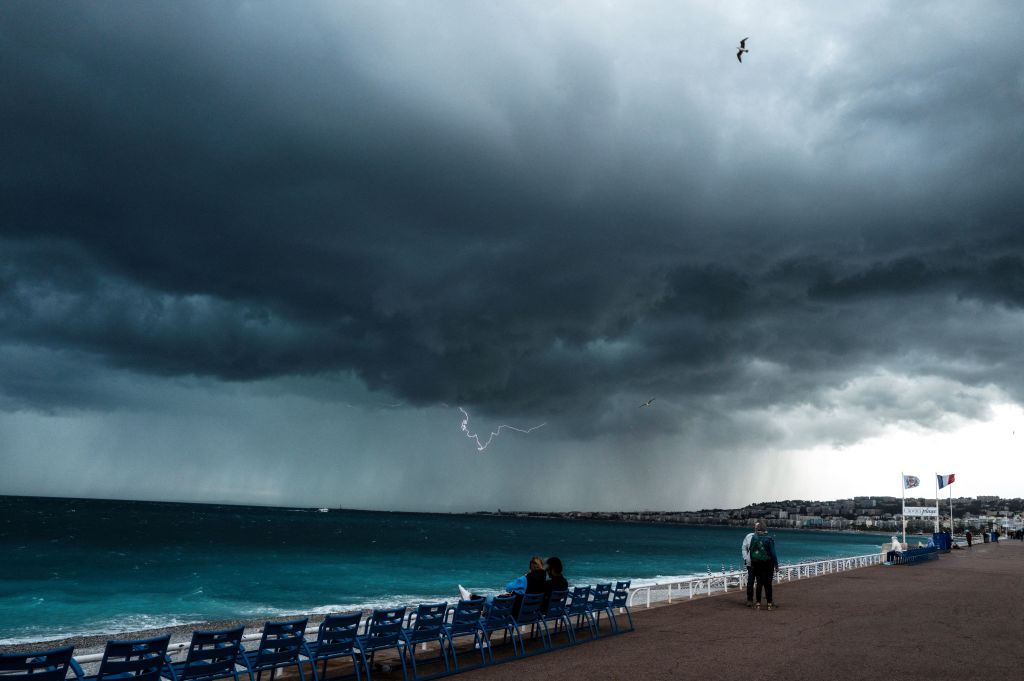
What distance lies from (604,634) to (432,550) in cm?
7761

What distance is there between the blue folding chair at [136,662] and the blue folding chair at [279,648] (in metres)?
1.04

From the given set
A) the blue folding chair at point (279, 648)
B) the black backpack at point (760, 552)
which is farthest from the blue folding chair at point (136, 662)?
the black backpack at point (760, 552)

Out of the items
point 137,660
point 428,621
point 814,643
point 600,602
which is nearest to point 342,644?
point 428,621

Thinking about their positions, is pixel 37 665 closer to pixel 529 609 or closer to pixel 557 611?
pixel 529 609

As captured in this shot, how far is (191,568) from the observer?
55156 millimetres

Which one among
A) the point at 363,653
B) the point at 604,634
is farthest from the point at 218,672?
the point at 604,634

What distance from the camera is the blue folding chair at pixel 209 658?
23.5ft

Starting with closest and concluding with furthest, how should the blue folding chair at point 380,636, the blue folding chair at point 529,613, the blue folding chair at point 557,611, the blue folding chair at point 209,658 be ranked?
the blue folding chair at point 209,658 < the blue folding chair at point 380,636 < the blue folding chair at point 529,613 < the blue folding chair at point 557,611

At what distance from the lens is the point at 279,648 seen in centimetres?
820

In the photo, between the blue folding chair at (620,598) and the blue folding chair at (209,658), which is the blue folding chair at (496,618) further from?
the blue folding chair at (209,658)

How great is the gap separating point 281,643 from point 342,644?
2.50 feet

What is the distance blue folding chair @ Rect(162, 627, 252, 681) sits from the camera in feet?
23.5

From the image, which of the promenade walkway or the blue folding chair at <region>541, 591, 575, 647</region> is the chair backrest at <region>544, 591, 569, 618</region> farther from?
the promenade walkway

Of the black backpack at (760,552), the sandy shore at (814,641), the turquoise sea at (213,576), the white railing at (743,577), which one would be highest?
the black backpack at (760,552)
